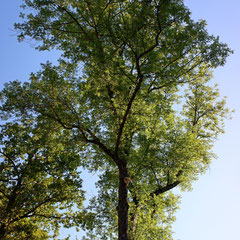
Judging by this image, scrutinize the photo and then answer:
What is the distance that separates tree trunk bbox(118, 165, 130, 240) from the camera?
37.7ft

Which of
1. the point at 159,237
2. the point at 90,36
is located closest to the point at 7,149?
the point at 90,36

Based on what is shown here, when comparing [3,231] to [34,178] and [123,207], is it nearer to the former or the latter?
[34,178]

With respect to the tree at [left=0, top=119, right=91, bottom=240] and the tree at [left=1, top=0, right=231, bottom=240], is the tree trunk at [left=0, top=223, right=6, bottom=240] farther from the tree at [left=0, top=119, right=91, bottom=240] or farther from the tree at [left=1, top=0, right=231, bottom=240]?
the tree at [left=1, top=0, right=231, bottom=240]

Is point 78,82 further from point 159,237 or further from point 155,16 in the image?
point 159,237

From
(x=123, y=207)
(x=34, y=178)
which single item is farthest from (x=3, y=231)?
(x=123, y=207)

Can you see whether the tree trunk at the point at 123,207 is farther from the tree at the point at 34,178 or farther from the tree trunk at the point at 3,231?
the tree trunk at the point at 3,231

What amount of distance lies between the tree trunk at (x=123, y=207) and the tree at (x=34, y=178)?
264 centimetres

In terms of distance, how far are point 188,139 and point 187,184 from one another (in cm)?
510

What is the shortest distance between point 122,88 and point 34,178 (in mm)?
7282

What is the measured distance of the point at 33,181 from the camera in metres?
13.6

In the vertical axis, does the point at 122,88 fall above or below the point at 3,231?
above

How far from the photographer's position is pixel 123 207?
483 inches

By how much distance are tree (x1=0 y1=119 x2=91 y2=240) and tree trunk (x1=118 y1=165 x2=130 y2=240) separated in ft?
8.66

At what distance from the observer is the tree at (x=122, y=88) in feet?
33.4
